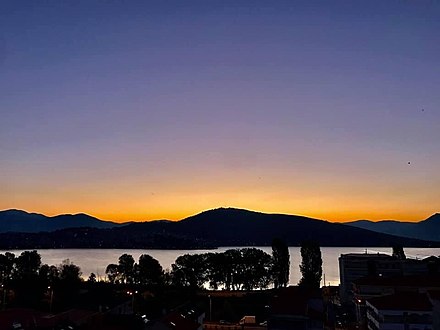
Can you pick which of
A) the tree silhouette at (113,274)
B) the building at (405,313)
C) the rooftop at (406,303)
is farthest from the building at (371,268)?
the tree silhouette at (113,274)

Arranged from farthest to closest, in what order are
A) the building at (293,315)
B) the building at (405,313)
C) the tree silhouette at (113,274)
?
the tree silhouette at (113,274) → the building at (405,313) → the building at (293,315)

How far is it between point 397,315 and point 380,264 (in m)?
23.1

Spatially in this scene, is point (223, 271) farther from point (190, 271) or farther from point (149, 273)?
point (149, 273)

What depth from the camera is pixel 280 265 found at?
48031 mm

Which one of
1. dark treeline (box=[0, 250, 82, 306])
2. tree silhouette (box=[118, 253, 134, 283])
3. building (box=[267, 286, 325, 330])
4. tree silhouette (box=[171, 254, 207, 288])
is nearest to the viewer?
building (box=[267, 286, 325, 330])

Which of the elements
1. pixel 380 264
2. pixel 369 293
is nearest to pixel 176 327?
pixel 369 293

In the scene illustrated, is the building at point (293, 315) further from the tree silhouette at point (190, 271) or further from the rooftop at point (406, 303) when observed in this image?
the tree silhouette at point (190, 271)

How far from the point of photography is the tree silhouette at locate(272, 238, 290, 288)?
47641mm

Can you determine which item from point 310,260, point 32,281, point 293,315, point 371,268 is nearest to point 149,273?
→ point 32,281

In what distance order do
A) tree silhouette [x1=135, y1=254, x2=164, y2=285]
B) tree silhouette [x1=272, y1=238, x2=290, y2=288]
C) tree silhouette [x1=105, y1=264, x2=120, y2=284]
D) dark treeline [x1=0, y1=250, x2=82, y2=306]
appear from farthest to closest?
tree silhouette [x1=105, y1=264, x2=120, y2=284] → tree silhouette [x1=135, y1=254, x2=164, y2=285] → tree silhouette [x1=272, y1=238, x2=290, y2=288] → dark treeline [x1=0, y1=250, x2=82, y2=306]

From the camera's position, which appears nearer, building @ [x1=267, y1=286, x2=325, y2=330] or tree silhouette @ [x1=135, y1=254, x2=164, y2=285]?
building @ [x1=267, y1=286, x2=325, y2=330]

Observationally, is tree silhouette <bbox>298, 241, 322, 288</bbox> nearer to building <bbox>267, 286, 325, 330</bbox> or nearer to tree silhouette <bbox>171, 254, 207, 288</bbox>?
tree silhouette <bbox>171, 254, 207, 288</bbox>

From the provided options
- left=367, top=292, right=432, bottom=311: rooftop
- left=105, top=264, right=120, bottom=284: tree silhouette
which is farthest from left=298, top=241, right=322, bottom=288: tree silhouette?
left=367, top=292, right=432, bottom=311: rooftop

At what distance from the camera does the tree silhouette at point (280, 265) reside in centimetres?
4764
